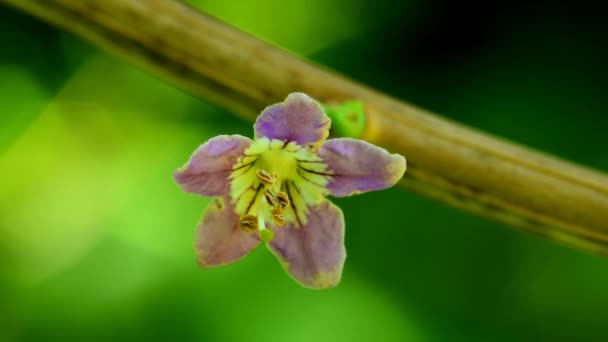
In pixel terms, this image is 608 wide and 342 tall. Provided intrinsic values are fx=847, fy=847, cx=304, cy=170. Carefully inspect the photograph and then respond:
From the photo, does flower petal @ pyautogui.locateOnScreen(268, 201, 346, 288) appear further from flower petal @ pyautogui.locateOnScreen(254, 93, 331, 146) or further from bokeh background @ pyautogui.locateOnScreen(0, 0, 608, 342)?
bokeh background @ pyautogui.locateOnScreen(0, 0, 608, 342)

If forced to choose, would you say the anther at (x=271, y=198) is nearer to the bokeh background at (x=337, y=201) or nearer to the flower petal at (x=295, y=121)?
the flower petal at (x=295, y=121)

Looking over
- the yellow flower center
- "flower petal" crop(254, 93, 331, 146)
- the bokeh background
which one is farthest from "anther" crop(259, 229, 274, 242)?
the bokeh background

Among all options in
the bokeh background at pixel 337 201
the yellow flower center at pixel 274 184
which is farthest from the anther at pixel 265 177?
the bokeh background at pixel 337 201

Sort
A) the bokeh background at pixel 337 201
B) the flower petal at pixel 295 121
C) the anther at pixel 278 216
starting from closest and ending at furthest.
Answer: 1. the flower petal at pixel 295 121
2. the anther at pixel 278 216
3. the bokeh background at pixel 337 201

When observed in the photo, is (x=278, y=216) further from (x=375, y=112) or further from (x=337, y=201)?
(x=337, y=201)

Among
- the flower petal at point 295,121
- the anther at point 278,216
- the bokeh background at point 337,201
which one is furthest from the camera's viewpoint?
the bokeh background at point 337,201

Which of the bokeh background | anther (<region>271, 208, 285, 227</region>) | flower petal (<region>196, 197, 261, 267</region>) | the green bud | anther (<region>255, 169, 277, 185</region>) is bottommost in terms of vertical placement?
flower petal (<region>196, 197, 261, 267</region>)

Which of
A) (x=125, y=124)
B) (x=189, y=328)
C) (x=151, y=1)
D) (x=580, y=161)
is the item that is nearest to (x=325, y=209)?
(x=151, y=1)
